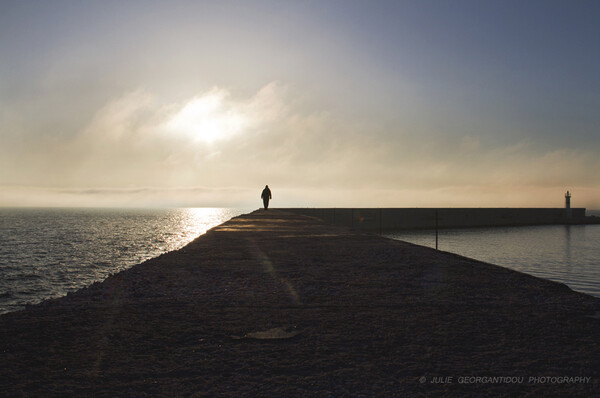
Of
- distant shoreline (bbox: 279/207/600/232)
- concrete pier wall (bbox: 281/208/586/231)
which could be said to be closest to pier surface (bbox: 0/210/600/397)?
distant shoreline (bbox: 279/207/600/232)

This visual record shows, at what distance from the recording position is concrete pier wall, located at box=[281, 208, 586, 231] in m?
64.2

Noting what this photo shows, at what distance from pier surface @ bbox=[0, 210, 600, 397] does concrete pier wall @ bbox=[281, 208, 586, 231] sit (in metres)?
55.1

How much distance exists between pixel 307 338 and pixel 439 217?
235ft

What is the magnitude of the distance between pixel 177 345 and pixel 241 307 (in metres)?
1.31

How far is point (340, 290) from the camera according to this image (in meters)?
5.60

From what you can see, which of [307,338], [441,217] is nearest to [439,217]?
[441,217]

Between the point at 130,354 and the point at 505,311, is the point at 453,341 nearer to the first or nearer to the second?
the point at 505,311

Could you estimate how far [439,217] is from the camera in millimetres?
70750

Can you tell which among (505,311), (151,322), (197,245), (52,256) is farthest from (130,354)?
(52,256)

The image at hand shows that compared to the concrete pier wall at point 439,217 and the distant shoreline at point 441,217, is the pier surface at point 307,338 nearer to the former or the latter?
the distant shoreline at point 441,217

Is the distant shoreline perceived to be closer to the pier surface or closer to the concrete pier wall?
the concrete pier wall

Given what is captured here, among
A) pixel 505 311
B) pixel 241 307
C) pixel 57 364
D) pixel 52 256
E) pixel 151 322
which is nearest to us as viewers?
pixel 57 364

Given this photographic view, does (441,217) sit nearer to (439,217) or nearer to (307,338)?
(439,217)

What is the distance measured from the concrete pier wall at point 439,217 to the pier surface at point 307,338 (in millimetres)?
55135
